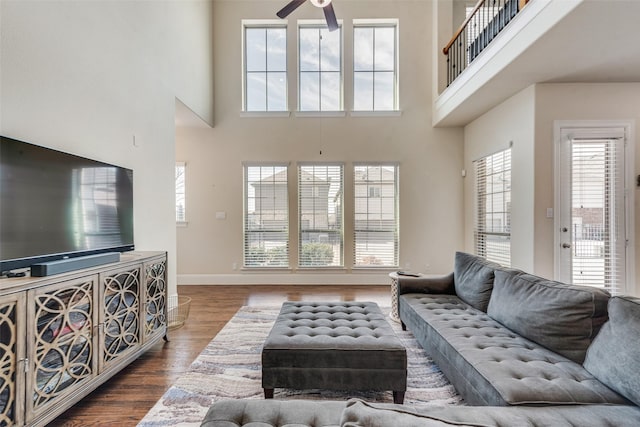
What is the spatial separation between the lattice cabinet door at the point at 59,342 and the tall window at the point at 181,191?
352cm

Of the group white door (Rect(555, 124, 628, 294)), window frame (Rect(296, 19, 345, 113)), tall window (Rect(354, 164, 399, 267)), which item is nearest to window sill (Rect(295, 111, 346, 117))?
window frame (Rect(296, 19, 345, 113))

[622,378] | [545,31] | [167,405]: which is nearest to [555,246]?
[545,31]

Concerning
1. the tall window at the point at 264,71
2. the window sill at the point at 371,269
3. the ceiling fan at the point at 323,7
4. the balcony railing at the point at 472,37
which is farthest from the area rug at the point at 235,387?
the tall window at the point at 264,71

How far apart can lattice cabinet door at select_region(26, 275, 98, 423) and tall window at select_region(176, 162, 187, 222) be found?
11.5 ft

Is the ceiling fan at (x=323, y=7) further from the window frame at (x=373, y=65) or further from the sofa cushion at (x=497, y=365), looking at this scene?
the sofa cushion at (x=497, y=365)

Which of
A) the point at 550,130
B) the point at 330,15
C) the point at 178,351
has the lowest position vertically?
the point at 178,351

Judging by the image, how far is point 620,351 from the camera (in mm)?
1398

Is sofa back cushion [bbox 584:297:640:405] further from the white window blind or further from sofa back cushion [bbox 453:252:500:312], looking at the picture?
the white window blind

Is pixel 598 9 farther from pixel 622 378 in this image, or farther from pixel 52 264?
pixel 52 264

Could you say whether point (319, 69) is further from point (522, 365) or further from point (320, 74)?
point (522, 365)

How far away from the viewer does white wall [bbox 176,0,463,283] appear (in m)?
5.30

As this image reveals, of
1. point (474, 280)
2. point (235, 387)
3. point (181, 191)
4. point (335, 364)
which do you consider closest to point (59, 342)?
point (235, 387)

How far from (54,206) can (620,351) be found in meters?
3.25

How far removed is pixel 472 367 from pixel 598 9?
277cm
